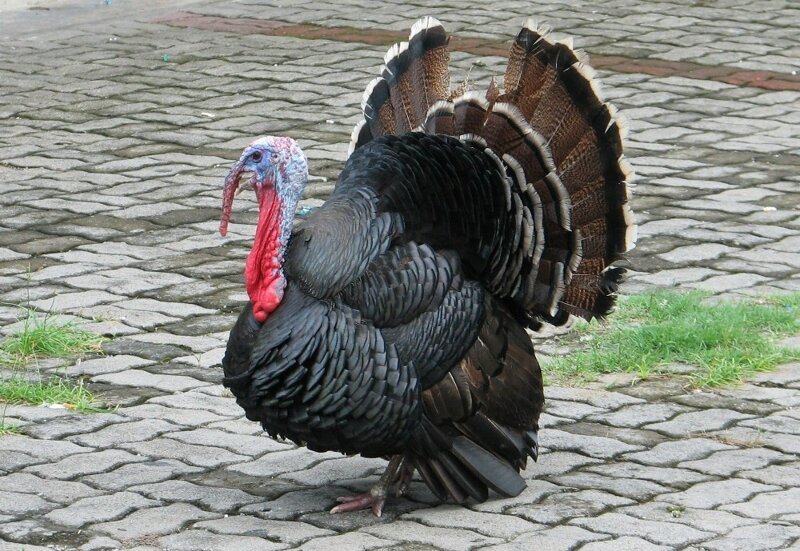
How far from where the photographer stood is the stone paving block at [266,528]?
4.47m

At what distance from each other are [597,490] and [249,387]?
122 cm

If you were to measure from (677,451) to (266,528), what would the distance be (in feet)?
5.05

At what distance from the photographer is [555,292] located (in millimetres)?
4977

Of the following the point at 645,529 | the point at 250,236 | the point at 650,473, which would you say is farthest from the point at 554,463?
the point at 250,236

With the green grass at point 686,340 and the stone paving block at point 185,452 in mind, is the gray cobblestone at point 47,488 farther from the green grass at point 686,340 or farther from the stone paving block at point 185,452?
the green grass at point 686,340

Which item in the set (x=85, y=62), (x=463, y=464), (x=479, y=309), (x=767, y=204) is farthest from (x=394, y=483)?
(x=85, y=62)

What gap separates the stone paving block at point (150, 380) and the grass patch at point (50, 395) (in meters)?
0.14

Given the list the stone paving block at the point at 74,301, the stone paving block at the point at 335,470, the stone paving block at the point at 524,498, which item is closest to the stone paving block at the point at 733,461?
Answer: the stone paving block at the point at 524,498

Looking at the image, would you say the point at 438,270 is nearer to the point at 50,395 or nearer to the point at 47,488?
the point at 47,488

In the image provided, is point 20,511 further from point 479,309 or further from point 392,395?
point 479,309

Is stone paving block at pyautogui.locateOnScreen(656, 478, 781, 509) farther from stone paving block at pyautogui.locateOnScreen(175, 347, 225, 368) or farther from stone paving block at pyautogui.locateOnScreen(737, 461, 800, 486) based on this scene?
stone paving block at pyautogui.locateOnScreen(175, 347, 225, 368)

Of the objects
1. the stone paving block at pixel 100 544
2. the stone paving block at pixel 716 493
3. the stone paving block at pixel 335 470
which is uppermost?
the stone paving block at pixel 100 544

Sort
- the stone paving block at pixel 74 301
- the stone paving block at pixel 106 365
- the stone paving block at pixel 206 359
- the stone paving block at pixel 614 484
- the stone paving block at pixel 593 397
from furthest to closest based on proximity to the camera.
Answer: the stone paving block at pixel 74 301 → the stone paving block at pixel 206 359 → the stone paving block at pixel 106 365 → the stone paving block at pixel 593 397 → the stone paving block at pixel 614 484

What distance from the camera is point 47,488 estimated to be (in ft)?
15.7
